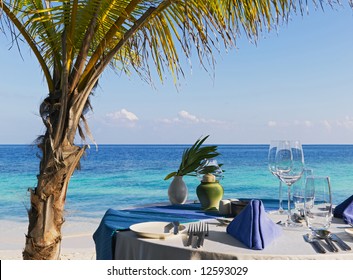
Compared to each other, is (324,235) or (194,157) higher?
(194,157)

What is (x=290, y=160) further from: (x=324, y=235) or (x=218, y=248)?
(x=218, y=248)

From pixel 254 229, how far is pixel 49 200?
4.27 ft

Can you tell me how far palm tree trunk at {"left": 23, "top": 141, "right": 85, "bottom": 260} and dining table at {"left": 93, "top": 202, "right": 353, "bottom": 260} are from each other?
42 cm

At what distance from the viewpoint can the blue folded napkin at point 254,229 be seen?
1407mm

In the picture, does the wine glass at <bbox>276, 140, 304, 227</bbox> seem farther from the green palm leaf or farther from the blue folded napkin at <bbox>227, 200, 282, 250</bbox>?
the green palm leaf

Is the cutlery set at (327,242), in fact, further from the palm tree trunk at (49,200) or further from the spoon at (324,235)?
the palm tree trunk at (49,200)

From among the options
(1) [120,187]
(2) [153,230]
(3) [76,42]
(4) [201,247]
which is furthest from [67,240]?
(1) [120,187]

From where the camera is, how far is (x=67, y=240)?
24.1 feet

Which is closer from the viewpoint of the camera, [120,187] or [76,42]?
[76,42]

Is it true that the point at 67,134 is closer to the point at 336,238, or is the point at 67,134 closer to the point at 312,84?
the point at 336,238

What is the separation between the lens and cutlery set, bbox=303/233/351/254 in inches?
53.8

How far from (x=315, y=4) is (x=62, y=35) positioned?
1.46 m

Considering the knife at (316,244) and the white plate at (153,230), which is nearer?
the knife at (316,244)

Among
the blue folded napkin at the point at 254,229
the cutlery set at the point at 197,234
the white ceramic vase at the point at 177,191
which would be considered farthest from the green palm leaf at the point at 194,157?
the blue folded napkin at the point at 254,229
